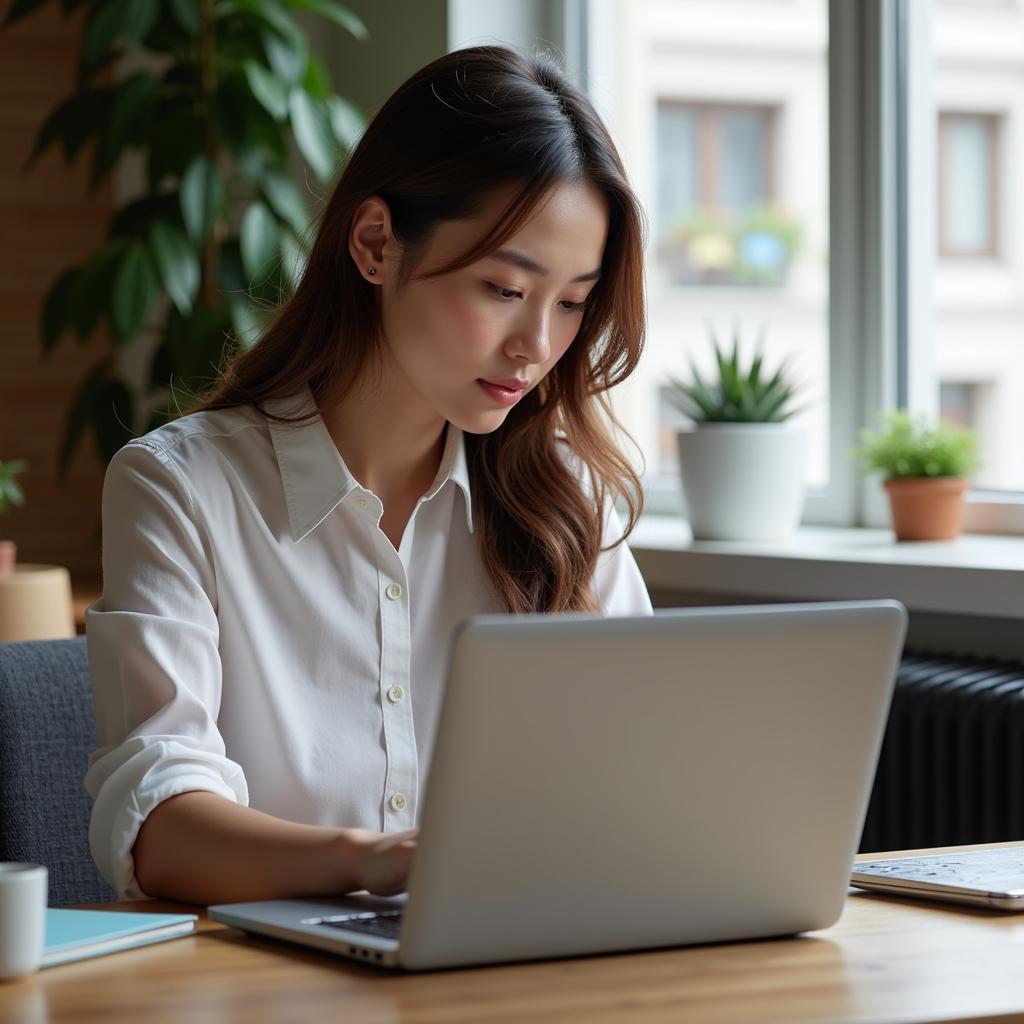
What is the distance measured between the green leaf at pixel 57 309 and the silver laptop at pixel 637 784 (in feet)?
7.61

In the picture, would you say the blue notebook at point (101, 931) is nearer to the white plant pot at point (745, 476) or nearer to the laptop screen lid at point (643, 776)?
the laptop screen lid at point (643, 776)

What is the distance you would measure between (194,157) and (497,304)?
1757 mm

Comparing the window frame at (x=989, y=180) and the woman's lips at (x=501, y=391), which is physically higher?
the window frame at (x=989, y=180)

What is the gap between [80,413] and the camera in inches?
132

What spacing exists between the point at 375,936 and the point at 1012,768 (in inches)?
49.6

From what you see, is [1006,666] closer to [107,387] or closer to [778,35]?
[778,35]

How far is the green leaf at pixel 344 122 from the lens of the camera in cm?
317

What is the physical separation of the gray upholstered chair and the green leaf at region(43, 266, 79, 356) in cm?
168

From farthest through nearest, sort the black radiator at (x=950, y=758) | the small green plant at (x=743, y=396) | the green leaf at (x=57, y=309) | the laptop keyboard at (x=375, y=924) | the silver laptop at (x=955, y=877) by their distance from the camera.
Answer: the green leaf at (x=57, y=309), the small green plant at (x=743, y=396), the black radiator at (x=950, y=758), the silver laptop at (x=955, y=877), the laptop keyboard at (x=375, y=924)

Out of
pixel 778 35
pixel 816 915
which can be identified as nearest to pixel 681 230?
pixel 778 35

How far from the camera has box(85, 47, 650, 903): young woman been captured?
149 cm

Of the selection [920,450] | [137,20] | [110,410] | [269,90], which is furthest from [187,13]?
[920,450]

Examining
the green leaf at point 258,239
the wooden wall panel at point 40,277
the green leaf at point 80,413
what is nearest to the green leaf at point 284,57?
the green leaf at point 258,239

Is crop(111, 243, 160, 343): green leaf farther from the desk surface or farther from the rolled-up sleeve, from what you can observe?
the desk surface
